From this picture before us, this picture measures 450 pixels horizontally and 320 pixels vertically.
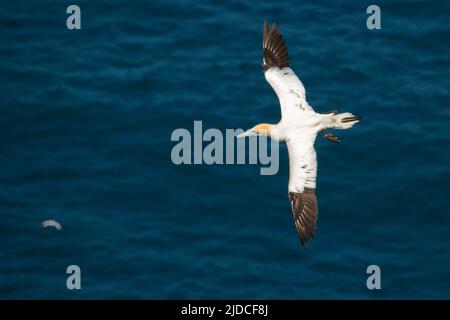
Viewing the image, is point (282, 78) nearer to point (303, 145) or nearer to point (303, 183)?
point (303, 145)

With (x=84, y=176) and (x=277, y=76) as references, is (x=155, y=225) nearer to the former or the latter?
(x=84, y=176)

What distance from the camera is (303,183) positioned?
1772 inches

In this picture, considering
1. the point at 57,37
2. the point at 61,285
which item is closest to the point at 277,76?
the point at 61,285

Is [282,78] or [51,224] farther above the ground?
[282,78]

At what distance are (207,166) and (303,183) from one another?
16647mm

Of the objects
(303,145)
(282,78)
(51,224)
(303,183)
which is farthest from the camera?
(51,224)

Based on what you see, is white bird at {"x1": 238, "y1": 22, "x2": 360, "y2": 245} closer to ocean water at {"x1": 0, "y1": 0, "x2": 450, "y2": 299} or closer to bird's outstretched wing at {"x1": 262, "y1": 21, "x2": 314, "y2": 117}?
bird's outstretched wing at {"x1": 262, "y1": 21, "x2": 314, "y2": 117}

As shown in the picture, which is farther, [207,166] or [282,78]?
[207,166]

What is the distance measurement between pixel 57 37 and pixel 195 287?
13388 mm

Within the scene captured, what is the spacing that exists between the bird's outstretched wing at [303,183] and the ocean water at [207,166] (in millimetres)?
14570

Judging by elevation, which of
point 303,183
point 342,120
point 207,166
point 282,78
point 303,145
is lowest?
point 303,183

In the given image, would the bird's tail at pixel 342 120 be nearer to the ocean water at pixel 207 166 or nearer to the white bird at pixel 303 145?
the white bird at pixel 303 145

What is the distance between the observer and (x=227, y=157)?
61.1m

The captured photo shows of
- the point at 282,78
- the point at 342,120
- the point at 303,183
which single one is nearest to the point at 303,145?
the point at 303,183
